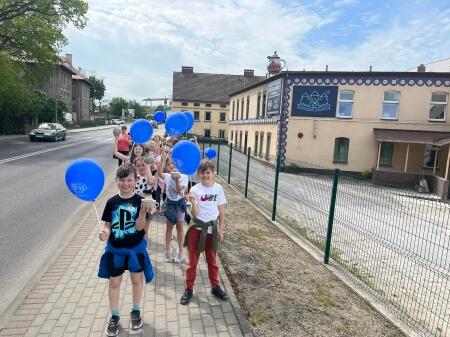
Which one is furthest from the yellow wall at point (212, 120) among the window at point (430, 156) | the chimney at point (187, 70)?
the window at point (430, 156)

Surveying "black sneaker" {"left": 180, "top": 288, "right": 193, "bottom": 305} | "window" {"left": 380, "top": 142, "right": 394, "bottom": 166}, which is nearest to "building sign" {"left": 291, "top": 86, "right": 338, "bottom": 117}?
"window" {"left": 380, "top": 142, "right": 394, "bottom": 166}

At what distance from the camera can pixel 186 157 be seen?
14.6 feet

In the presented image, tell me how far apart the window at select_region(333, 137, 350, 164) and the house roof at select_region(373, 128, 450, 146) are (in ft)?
6.20

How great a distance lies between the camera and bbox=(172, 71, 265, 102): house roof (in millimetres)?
54188

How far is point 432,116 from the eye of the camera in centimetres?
2194

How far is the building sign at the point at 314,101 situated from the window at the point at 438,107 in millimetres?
5776

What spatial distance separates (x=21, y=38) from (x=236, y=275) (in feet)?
97.5

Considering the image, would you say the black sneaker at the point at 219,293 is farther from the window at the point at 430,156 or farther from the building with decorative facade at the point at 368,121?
the window at the point at 430,156

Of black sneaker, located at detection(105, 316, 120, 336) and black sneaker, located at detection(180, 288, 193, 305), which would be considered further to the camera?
black sneaker, located at detection(180, 288, 193, 305)

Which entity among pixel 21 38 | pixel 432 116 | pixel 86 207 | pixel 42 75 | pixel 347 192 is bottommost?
pixel 86 207

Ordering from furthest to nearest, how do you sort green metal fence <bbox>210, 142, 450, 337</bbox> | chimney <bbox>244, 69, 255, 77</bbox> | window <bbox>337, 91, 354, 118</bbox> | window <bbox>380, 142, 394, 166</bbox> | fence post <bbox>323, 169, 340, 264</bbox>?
chimney <bbox>244, 69, 255, 77</bbox> → window <bbox>337, 91, 354, 118</bbox> → window <bbox>380, 142, 394, 166</bbox> → fence post <bbox>323, 169, 340, 264</bbox> → green metal fence <bbox>210, 142, 450, 337</bbox>

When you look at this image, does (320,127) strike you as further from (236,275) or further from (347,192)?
(236,275)

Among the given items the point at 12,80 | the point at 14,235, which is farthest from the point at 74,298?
the point at 12,80

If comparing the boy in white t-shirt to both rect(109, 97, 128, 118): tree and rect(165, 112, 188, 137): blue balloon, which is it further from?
rect(109, 97, 128, 118): tree
